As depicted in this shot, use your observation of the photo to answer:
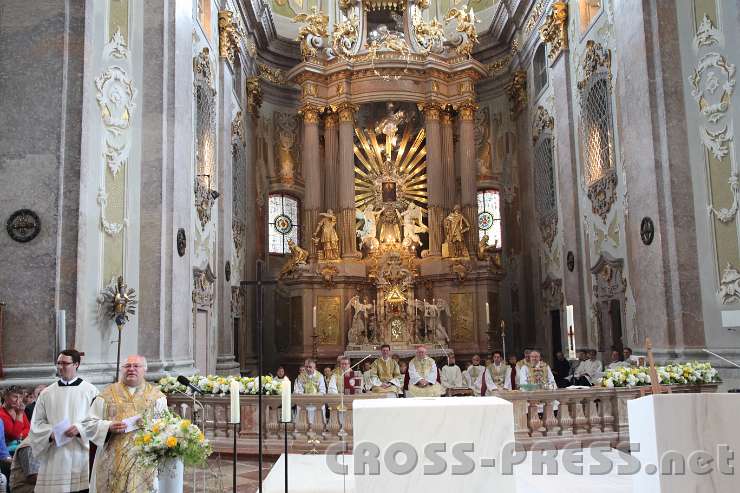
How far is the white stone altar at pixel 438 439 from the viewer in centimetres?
461

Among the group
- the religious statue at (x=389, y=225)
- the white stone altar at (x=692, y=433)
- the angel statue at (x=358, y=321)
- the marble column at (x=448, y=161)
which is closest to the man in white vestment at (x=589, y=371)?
the angel statue at (x=358, y=321)

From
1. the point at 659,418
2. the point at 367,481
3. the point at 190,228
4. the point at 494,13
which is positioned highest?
the point at 494,13

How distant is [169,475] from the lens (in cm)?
573

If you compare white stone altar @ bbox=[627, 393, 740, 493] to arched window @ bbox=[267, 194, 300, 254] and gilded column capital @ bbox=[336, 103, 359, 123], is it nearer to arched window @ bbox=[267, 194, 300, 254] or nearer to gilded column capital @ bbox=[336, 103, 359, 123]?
gilded column capital @ bbox=[336, 103, 359, 123]

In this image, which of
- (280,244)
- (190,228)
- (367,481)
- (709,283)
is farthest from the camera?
(280,244)

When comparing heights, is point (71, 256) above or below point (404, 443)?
above

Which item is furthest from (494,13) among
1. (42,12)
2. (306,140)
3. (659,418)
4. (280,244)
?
(659,418)

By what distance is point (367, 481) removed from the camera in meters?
4.57

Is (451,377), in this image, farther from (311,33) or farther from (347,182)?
(311,33)

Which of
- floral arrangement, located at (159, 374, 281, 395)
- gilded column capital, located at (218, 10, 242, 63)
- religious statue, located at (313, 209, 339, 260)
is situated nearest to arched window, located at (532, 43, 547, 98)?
religious statue, located at (313, 209, 339, 260)

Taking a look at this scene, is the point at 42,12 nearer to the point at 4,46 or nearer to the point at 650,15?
the point at 4,46

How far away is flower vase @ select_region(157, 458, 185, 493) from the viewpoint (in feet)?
17.7

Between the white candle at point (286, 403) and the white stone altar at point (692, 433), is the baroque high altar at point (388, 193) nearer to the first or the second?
the white candle at point (286, 403)

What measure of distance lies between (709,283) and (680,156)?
2.29 metres
